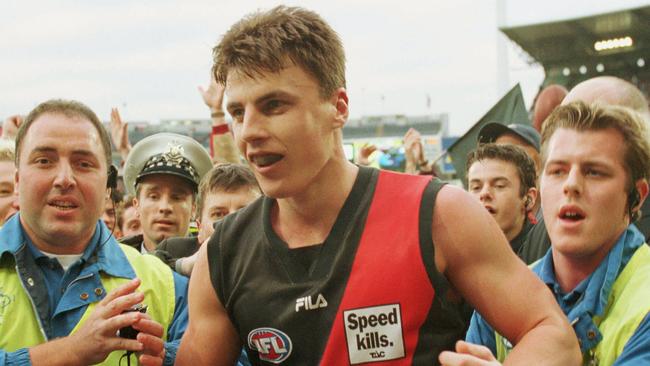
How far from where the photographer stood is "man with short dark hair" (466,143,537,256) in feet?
14.6

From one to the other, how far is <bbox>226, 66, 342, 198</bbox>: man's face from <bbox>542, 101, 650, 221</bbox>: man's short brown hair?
0.90 meters

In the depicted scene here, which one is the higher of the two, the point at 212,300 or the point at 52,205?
the point at 52,205

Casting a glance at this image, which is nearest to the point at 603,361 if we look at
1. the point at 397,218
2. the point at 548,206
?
the point at 548,206

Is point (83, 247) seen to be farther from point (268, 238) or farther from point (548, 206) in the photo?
point (548, 206)

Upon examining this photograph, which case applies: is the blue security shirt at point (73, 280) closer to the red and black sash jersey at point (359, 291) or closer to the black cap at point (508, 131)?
the red and black sash jersey at point (359, 291)

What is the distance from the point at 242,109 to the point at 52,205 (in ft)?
2.86

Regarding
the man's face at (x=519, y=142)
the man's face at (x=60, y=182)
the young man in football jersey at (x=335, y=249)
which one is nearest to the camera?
the young man in football jersey at (x=335, y=249)

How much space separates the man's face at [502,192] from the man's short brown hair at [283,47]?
7.18ft

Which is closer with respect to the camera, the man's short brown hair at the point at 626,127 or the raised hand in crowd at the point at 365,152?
the man's short brown hair at the point at 626,127

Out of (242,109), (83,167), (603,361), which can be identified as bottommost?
(603,361)

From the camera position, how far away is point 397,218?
2375 mm

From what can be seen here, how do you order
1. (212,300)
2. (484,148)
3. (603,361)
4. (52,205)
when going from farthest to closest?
(484,148), (52,205), (212,300), (603,361)

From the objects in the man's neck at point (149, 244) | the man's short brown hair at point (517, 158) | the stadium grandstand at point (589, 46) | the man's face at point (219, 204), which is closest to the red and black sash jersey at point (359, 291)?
the man's face at point (219, 204)

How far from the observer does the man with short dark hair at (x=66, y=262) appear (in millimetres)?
2557
